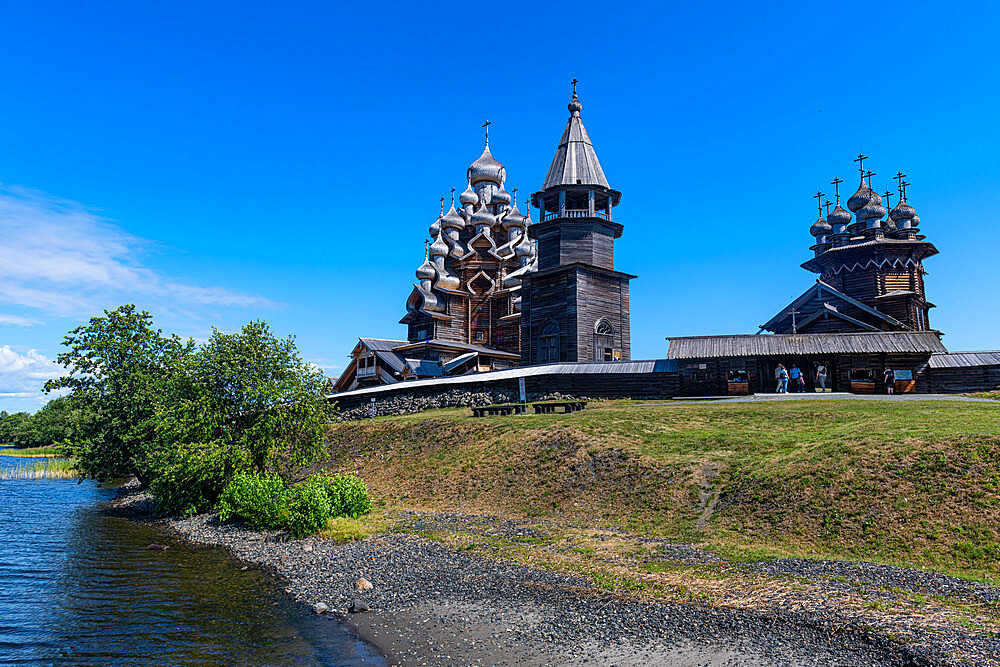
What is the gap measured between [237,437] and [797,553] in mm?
21048

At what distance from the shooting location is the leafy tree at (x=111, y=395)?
31953mm

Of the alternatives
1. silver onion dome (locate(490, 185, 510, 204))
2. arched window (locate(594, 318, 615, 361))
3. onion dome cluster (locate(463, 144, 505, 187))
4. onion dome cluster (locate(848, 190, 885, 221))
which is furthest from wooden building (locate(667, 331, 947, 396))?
onion dome cluster (locate(463, 144, 505, 187))

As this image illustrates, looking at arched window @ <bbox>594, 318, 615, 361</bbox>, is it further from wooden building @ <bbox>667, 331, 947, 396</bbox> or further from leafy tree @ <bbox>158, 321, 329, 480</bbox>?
leafy tree @ <bbox>158, 321, 329, 480</bbox>

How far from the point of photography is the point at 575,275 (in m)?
41.5

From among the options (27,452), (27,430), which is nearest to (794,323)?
(27,452)

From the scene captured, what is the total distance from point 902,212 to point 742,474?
51.1 meters

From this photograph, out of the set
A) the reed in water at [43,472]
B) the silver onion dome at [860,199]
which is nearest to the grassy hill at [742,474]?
the reed in water at [43,472]

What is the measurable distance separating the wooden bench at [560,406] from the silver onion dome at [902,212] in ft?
146

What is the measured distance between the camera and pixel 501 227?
64.4 meters

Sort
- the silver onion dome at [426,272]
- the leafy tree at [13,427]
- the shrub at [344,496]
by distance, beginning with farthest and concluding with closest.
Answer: the leafy tree at [13,427] < the silver onion dome at [426,272] < the shrub at [344,496]

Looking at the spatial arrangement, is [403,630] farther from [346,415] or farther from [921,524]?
[346,415]

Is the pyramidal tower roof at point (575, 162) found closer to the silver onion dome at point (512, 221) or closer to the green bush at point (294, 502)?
the silver onion dome at point (512, 221)

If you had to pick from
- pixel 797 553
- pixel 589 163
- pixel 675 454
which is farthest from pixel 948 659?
pixel 589 163

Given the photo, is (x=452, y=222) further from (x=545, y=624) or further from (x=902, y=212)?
(x=545, y=624)
